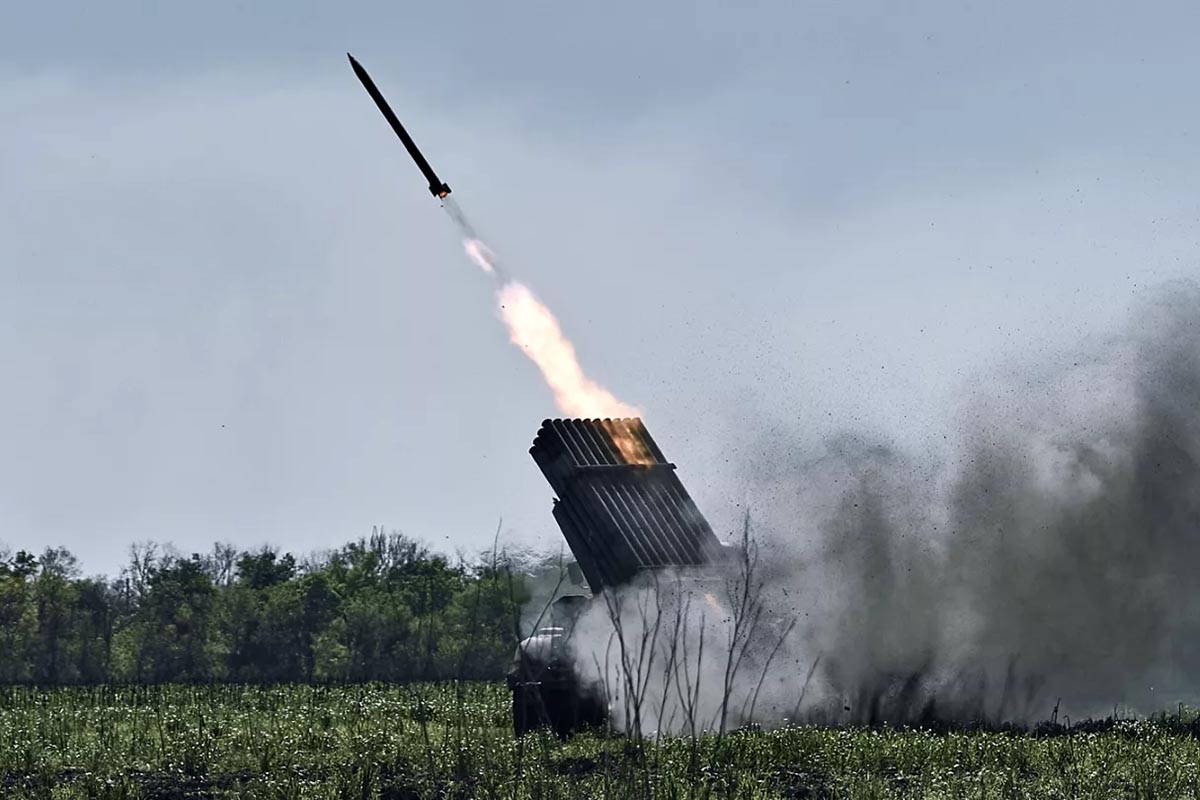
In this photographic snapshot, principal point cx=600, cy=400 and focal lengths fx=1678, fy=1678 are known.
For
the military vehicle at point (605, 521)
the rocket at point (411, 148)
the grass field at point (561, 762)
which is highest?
the rocket at point (411, 148)

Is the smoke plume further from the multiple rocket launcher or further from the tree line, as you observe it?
the tree line

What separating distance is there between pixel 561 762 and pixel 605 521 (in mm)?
6855

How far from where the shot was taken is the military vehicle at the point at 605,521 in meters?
26.7

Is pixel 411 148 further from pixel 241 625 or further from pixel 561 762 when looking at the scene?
pixel 241 625

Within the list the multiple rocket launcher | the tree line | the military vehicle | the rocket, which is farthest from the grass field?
the tree line

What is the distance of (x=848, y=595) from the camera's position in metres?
29.8

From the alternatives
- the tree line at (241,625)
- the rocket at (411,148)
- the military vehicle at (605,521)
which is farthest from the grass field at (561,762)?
the tree line at (241,625)

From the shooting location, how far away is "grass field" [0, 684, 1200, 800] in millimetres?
18906


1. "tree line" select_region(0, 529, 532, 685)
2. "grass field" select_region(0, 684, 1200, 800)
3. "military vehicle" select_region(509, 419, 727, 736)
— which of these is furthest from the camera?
"tree line" select_region(0, 529, 532, 685)

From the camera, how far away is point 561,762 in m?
21.6

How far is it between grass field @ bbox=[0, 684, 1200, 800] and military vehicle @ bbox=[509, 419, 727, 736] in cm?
150

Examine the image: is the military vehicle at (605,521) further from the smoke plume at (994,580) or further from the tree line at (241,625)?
the tree line at (241,625)

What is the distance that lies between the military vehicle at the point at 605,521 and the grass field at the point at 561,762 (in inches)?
59.0

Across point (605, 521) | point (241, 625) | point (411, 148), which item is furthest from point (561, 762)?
point (241, 625)
